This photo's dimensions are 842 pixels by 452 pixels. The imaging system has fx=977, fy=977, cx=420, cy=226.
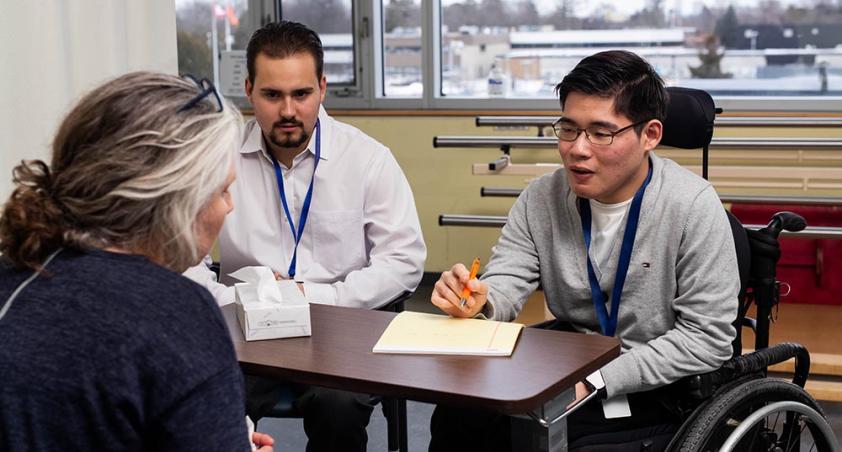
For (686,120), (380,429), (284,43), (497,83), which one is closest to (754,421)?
(686,120)

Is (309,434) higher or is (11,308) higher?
(11,308)

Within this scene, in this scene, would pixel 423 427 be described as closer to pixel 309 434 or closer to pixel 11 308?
pixel 309 434

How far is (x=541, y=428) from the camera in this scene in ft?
4.91

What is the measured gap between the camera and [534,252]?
2.14 m

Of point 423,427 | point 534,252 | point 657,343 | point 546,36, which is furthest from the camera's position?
point 546,36

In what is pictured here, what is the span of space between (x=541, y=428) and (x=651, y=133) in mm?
780

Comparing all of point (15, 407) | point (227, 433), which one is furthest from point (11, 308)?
point (227, 433)

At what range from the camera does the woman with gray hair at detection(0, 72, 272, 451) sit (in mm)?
1007

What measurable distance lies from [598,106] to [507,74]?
2894 mm

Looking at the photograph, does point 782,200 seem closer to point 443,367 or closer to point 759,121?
point 759,121

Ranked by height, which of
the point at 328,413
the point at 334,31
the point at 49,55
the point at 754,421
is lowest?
the point at 328,413

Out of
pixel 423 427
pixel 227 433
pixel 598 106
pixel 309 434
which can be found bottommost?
pixel 423 427

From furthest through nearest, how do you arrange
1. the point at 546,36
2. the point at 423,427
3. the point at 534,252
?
1. the point at 546,36
2. the point at 423,427
3. the point at 534,252

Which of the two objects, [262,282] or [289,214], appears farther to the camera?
[289,214]
